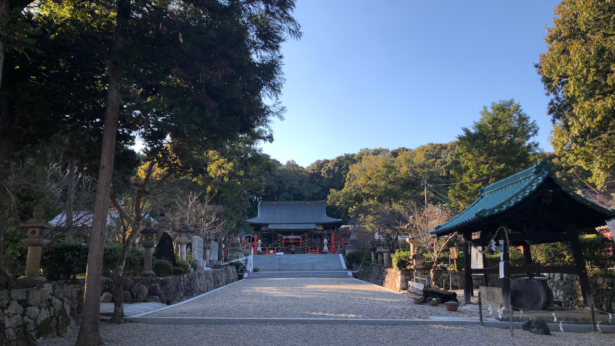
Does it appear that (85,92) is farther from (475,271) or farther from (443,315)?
(475,271)

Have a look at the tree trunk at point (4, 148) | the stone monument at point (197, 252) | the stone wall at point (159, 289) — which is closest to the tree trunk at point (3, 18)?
the tree trunk at point (4, 148)

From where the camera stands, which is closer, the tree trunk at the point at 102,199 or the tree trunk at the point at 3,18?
the tree trunk at the point at 3,18

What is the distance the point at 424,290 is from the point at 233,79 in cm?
724

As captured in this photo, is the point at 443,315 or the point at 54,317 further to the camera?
the point at 443,315

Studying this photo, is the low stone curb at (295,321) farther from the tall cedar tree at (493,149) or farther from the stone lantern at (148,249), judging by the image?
the tall cedar tree at (493,149)

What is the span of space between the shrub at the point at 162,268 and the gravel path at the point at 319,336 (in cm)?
Answer: 497

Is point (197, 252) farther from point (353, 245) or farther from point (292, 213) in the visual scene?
point (292, 213)

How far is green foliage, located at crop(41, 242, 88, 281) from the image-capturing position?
9.27 meters

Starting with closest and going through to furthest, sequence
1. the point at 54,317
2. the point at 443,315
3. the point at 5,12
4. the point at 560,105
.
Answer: the point at 5,12 < the point at 54,317 < the point at 443,315 < the point at 560,105

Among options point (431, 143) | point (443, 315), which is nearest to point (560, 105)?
point (443, 315)

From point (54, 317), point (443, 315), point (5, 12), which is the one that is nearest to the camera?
point (5, 12)

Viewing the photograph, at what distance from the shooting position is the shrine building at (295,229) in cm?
3831

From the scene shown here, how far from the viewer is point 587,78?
32.0ft

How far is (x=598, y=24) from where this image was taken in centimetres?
958
